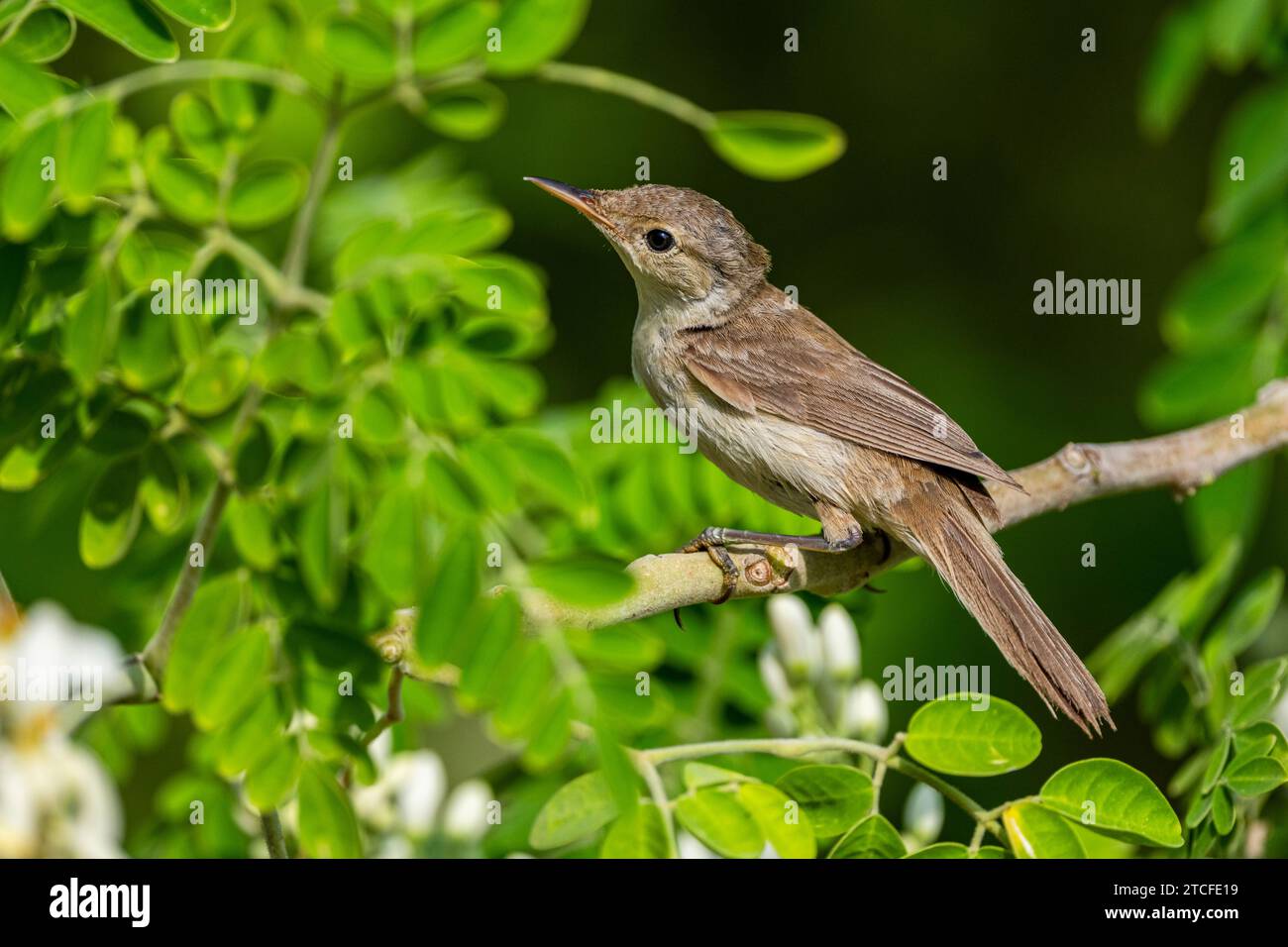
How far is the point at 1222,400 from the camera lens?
3.82m

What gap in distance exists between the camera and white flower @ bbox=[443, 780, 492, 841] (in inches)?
109

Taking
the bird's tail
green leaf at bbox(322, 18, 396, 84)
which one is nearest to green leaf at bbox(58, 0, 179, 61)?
green leaf at bbox(322, 18, 396, 84)

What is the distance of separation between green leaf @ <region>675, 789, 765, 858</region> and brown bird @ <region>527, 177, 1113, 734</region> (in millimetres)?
843

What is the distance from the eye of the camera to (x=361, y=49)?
7.98 feet

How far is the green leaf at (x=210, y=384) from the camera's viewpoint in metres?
2.47

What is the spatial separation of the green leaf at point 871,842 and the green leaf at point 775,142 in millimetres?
1274

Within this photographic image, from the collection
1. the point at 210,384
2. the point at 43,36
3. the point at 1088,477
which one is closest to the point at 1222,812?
the point at 1088,477

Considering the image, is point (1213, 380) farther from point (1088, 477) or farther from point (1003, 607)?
point (1003, 607)

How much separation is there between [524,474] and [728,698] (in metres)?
0.95

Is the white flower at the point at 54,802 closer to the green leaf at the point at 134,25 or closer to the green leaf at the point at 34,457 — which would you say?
the green leaf at the point at 34,457

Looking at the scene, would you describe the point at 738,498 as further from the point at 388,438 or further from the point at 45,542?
the point at 45,542

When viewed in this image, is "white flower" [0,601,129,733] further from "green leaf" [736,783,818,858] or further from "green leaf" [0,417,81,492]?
"green leaf" [736,783,818,858]

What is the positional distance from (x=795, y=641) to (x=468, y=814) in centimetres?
80
